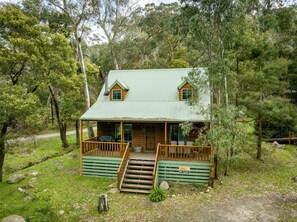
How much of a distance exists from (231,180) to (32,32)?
49.2 feet

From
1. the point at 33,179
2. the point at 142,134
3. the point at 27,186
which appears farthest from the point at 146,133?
the point at 27,186

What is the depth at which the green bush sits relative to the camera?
471 inches

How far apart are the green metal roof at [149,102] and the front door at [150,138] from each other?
5.86 feet

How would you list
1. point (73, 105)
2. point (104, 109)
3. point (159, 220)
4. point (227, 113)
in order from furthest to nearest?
1. point (73, 105)
2. point (104, 109)
3. point (227, 113)
4. point (159, 220)

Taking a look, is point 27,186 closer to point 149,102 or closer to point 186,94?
point 149,102

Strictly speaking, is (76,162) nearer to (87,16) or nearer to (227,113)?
(227,113)

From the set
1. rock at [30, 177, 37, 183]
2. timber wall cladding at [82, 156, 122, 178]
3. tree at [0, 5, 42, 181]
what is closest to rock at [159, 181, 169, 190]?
timber wall cladding at [82, 156, 122, 178]

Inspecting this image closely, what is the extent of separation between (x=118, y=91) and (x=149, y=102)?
260 cm

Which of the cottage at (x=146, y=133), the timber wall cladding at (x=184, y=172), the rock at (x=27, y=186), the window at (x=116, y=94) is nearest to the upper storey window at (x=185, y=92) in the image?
the cottage at (x=146, y=133)

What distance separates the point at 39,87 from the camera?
621 inches

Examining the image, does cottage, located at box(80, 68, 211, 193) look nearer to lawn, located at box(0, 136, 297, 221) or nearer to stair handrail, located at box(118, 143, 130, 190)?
stair handrail, located at box(118, 143, 130, 190)

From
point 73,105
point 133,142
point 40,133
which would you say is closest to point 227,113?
point 133,142

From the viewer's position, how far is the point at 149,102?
17328 millimetres

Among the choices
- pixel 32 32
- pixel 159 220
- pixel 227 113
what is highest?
pixel 32 32
